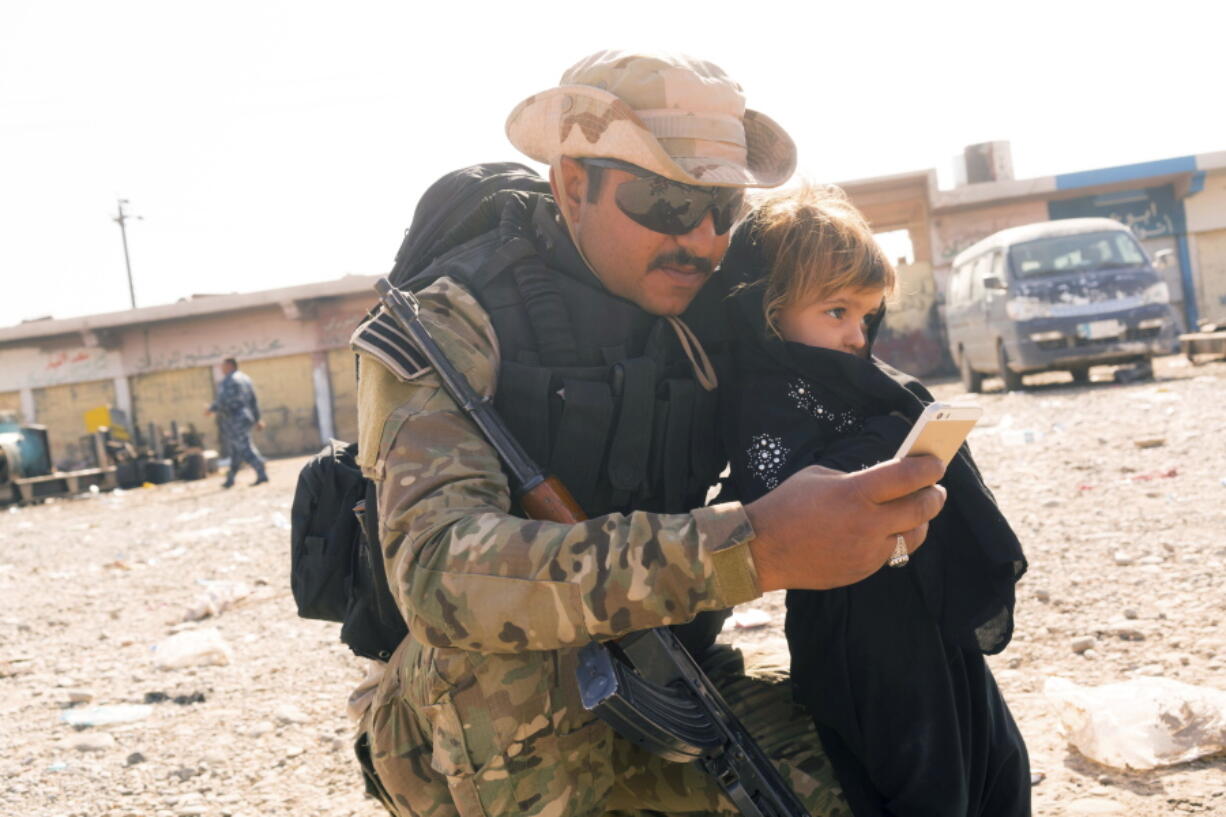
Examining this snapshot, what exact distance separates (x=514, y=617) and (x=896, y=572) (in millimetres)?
713

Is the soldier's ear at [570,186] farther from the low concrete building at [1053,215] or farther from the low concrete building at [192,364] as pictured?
the low concrete building at [192,364]

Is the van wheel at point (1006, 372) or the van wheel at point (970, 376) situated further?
the van wheel at point (970, 376)

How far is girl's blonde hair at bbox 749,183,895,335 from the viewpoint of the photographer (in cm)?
201

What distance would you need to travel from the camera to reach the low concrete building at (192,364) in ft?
75.3

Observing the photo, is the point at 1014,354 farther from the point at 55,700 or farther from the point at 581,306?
the point at 581,306

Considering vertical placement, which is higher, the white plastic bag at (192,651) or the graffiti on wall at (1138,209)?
the graffiti on wall at (1138,209)

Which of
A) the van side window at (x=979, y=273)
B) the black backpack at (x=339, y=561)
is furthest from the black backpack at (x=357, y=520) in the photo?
the van side window at (x=979, y=273)

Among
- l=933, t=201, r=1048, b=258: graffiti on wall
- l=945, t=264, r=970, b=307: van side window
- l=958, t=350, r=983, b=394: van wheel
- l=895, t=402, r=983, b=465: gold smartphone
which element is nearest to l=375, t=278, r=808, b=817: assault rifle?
l=895, t=402, r=983, b=465: gold smartphone

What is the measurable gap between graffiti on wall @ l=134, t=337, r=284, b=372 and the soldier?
2257cm

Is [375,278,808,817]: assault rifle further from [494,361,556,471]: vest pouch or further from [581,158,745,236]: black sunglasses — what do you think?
[581,158,745,236]: black sunglasses

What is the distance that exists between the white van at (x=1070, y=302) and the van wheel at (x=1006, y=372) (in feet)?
0.04

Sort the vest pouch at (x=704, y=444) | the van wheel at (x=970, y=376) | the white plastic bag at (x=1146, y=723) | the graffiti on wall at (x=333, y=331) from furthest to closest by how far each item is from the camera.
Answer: the graffiti on wall at (x=333, y=331) < the van wheel at (x=970, y=376) < the white plastic bag at (x=1146, y=723) < the vest pouch at (x=704, y=444)

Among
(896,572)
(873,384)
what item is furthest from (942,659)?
(873,384)

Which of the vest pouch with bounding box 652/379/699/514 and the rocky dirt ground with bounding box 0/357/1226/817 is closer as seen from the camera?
the vest pouch with bounding box 652/379/699/514
